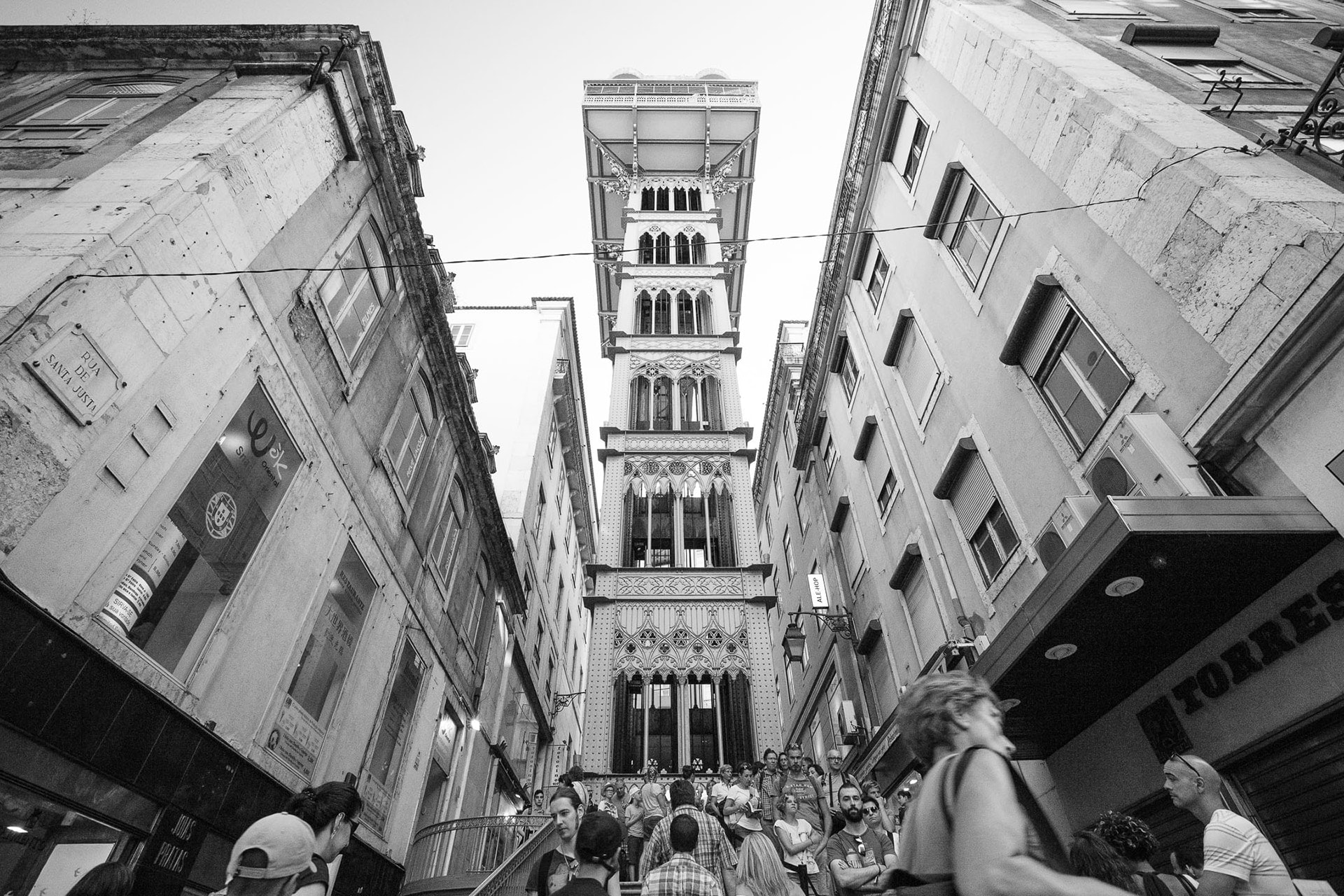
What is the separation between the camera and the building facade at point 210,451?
6379 mm

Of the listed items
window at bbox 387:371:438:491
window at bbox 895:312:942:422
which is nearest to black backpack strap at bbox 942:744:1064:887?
window at bbox 895:312:942:422

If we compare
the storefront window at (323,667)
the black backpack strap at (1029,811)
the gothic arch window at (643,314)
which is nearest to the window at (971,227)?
the black backpack strap at (1029,811)

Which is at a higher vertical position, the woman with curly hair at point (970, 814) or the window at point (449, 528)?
the window at point (449, 528)

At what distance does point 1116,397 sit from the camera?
30.0 feet

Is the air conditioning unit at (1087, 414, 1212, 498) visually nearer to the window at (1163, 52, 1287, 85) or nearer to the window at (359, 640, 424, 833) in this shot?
the window at (1163, 52, 1287, 85)

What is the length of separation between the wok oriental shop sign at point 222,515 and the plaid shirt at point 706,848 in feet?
20.8

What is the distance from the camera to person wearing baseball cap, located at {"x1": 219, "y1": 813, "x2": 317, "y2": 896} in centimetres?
392

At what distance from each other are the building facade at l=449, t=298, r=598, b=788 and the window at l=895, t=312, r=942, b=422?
38.1 feet

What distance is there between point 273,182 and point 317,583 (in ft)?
20.3

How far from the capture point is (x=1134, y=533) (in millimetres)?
6051

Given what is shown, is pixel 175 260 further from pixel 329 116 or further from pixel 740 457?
pixel 740 457

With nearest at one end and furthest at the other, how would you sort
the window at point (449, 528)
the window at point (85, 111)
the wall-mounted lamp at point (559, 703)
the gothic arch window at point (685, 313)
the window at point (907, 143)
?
the window at point (85, 111) < the window at point (907, 143) < the window at point (449, 528) < the wall-mounted lamp at point (559, 703) < the gothic arch window at point (685, 313)

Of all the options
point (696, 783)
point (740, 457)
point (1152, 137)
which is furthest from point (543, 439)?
point (1152, 137)

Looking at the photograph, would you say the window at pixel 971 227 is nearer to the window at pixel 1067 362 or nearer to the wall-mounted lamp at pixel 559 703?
the window at pixel 1067 362
